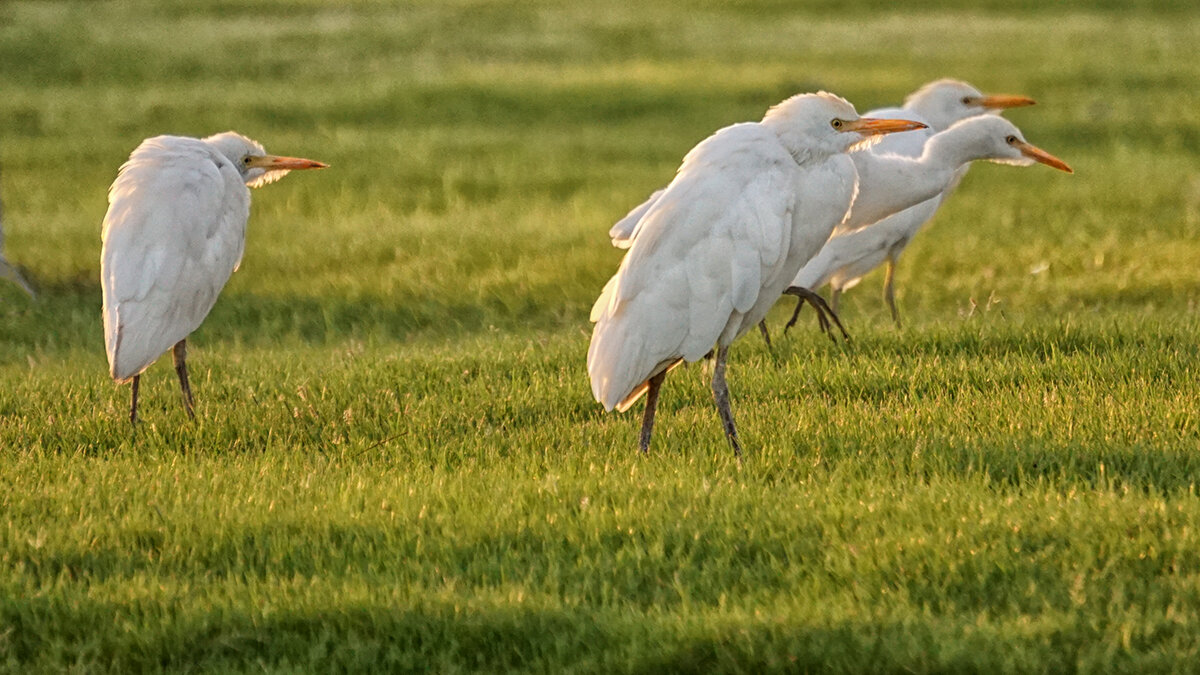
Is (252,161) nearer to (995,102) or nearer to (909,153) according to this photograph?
(909,153)

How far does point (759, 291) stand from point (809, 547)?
1.65m

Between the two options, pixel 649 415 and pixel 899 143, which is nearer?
pixel 649 415

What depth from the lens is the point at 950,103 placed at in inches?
432

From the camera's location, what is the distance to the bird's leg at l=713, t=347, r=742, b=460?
6203 millimetres

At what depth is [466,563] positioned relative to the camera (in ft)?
16.8

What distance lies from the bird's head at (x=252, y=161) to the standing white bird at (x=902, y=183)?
2.93m

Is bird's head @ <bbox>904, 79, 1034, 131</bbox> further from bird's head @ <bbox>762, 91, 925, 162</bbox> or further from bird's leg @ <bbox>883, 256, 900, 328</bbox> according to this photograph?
bird's head @ <bbox>762, 91, 925, 162</bbox>

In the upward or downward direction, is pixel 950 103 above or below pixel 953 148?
below

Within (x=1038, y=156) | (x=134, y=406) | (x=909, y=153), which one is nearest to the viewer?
(x=134, y=406)

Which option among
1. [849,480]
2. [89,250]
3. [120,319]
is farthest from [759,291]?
[89,250]

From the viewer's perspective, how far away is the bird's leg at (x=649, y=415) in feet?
20.7

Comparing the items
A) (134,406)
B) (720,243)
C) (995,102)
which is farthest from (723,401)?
(995,102)

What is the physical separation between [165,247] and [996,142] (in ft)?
14.6

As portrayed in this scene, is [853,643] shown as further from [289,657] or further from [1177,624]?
[289,657]
